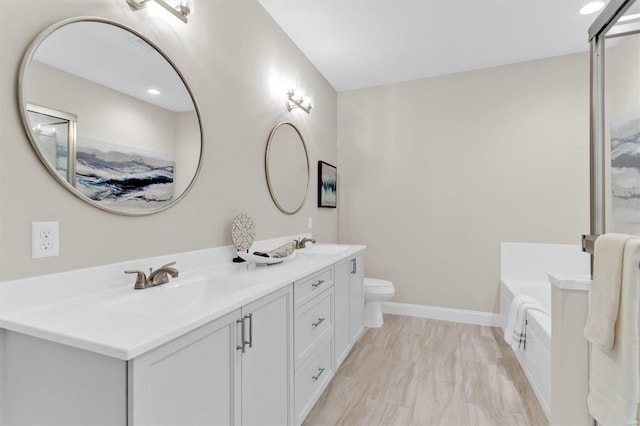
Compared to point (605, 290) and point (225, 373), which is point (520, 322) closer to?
point (605, 290)

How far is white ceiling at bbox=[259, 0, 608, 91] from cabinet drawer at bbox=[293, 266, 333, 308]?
1.95 meters

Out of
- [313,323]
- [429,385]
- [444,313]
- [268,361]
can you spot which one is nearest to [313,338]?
[313,323]

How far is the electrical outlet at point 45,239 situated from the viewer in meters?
1.01

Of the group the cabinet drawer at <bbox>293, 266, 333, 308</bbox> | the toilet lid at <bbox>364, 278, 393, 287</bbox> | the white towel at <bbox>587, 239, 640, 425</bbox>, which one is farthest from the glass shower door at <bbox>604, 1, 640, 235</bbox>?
the toilet lid at <bbox>364, 278, 393, 287</bbox>

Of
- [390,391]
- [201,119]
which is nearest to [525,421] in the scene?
[390,391]

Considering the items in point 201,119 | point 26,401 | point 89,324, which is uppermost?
point 201,119

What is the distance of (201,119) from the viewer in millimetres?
1696

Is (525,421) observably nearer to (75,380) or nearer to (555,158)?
(75,380)

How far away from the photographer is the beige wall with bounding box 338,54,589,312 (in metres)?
3.00

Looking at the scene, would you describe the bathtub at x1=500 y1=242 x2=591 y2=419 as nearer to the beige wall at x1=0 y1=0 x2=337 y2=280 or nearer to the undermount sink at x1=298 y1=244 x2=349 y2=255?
the undermount sink at x1=298 y1=244 x2=349 y2=255

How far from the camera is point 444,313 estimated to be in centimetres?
339

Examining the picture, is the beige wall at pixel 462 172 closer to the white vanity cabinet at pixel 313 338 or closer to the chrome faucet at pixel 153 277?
the white vanity cabinet at pixel 313 338

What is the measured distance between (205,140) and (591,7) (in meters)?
2.96

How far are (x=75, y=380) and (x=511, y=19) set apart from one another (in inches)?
133
